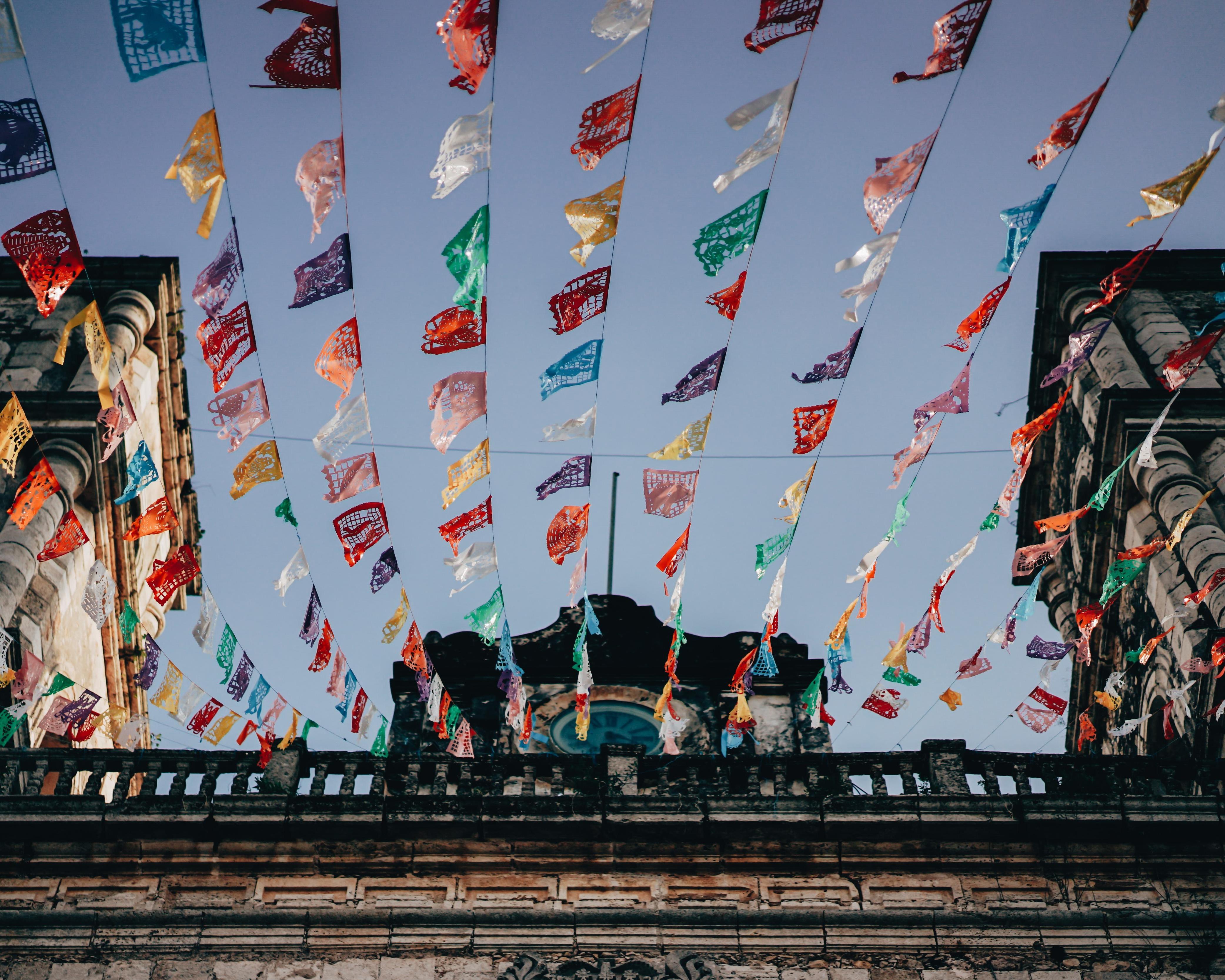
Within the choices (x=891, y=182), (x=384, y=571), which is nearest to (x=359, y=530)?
(x=384, y=571)

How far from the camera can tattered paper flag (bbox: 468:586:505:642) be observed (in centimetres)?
1355

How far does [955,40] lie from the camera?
9.73 m

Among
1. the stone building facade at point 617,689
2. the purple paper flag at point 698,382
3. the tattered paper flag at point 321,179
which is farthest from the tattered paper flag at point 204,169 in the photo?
the stone building facade at point 617,689

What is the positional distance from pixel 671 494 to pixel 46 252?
6243mm

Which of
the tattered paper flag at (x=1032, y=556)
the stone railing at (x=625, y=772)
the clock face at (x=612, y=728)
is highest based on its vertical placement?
the tattered paper flag at (x=1032, y=556)

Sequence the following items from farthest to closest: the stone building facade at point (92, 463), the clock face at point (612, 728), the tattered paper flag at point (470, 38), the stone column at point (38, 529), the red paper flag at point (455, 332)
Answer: the stone building facade at point (92, 463), the clock face at point (612, 728), the stone column at point (38, 529), the red paper flag at point (455, 332), the tattered paper flag at point (470, 38)

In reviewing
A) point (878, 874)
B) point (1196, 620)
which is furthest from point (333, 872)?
point (1196, 620)

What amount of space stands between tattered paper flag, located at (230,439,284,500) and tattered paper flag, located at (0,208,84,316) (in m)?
2.29

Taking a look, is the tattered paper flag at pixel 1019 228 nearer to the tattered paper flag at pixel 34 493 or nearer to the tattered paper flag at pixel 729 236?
the tattered paper flag at pixel 729 236

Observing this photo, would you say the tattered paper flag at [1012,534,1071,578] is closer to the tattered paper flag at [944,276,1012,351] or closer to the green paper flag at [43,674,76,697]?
the tattered paper flag at [944,276,1012,351]

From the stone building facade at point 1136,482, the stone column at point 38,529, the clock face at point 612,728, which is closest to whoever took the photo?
the stone column at point 38,529

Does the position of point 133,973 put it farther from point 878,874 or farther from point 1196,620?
point 1196,620

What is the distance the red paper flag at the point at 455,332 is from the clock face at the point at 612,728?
5.90 meters

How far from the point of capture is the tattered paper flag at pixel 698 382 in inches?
468
